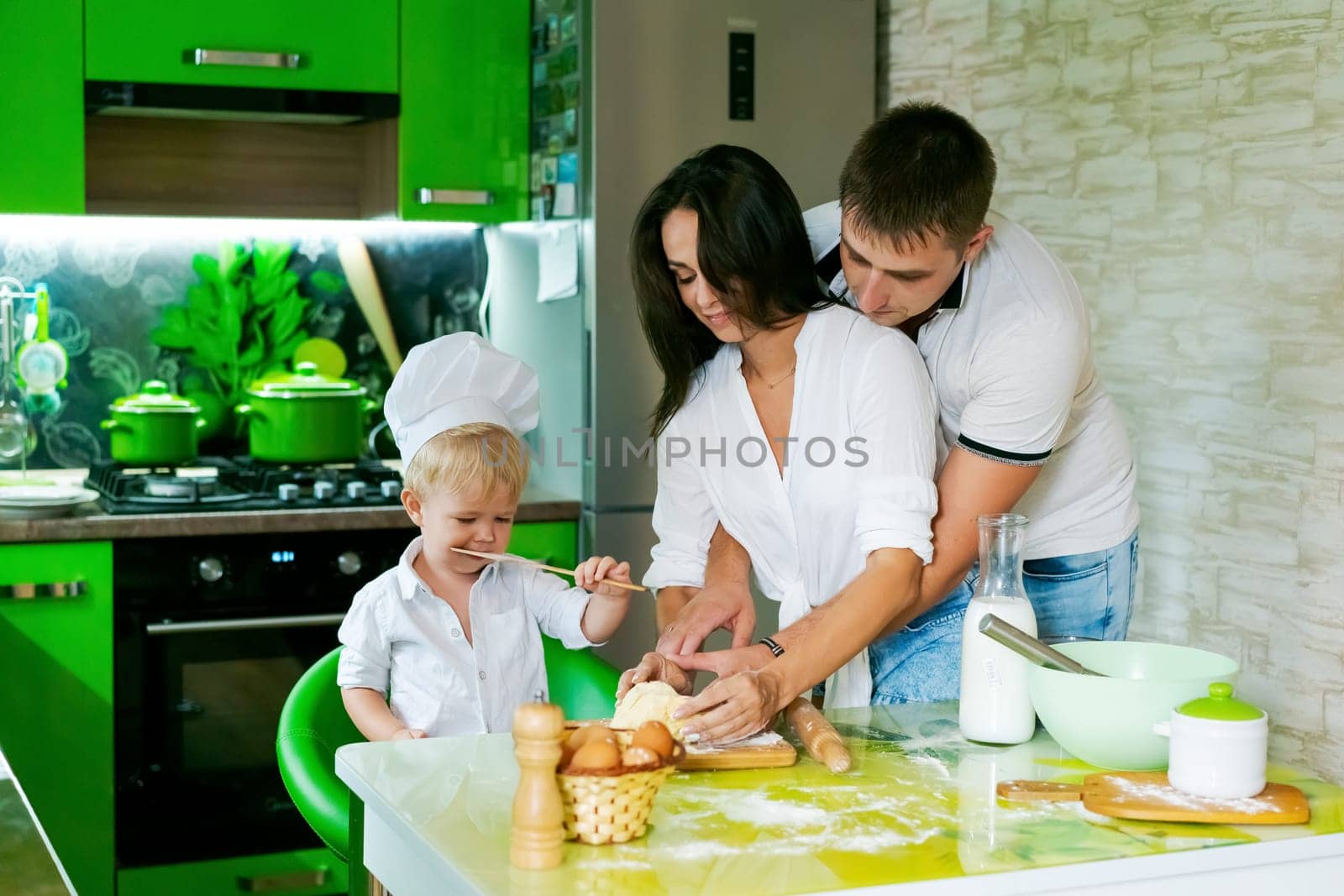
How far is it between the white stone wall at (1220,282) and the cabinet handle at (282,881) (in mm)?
1661

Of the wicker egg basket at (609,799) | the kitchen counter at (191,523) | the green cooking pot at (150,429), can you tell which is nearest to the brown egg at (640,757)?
the wicker egg basket at (609,799)

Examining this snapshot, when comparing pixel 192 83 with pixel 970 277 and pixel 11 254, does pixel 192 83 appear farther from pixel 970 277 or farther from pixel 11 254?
pixel 970 277

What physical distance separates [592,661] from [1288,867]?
117 cm

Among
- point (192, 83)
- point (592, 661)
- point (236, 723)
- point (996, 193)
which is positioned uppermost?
point (192, 83)

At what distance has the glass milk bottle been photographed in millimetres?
1596

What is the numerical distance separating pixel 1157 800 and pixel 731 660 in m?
0.54

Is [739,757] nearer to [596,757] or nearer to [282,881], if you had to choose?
[596,757]

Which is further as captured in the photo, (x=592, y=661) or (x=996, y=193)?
(x=996, y=193)

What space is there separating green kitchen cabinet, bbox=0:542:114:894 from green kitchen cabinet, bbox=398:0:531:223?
3.34 ft

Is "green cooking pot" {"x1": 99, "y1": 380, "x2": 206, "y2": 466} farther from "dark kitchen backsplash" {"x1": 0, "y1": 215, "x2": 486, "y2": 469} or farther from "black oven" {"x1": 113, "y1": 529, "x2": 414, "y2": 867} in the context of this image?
"black oven" {"x1": 113, "y1": 529, "x2": 414, "y2": 867}

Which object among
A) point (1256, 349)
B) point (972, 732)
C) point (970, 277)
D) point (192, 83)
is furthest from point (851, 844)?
point (192, 83)

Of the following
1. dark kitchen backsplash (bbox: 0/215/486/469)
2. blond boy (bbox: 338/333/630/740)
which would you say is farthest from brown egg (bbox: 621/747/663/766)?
dark kitchen backsplash (bbox: 0/215/486/469)

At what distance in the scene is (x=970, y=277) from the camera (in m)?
1.94

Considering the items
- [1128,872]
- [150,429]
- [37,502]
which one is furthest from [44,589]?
[1128,872]
